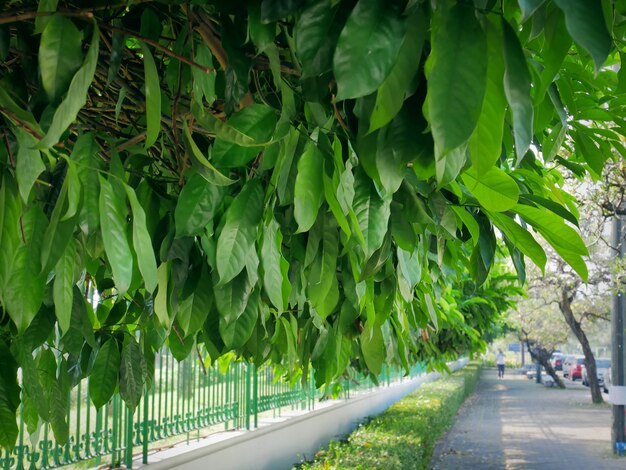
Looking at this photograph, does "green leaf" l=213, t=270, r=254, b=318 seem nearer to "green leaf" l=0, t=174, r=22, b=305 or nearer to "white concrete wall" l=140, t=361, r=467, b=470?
"green leaf" l=0, t=174, r=22, b=305

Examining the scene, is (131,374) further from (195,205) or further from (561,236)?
(561,236)

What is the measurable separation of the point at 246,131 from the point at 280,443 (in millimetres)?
8195

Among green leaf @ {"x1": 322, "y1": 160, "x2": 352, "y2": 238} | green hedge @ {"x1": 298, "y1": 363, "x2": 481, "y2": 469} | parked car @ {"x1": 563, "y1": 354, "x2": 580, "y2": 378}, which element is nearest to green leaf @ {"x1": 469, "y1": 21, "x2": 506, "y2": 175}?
green leaf @ {"x1": 322, "y1": 160, "x2": 352, "y2": 238}

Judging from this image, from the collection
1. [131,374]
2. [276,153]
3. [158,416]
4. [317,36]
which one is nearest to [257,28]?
[317,36]

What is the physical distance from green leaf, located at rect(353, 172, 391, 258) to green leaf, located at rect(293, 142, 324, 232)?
0.10 m

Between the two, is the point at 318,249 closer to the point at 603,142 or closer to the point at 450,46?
the point at 450,46

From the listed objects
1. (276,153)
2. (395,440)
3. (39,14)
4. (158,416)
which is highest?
(39,14)

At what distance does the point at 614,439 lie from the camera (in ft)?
46.9

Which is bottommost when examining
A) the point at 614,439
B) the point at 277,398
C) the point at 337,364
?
the point at 614,439

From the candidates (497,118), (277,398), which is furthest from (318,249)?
(277,398)

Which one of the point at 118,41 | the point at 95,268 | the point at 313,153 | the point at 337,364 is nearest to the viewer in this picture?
the point at 313,153

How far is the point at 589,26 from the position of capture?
715 mm

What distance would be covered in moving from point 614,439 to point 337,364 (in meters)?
13.9

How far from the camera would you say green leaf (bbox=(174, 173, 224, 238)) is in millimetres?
1355
